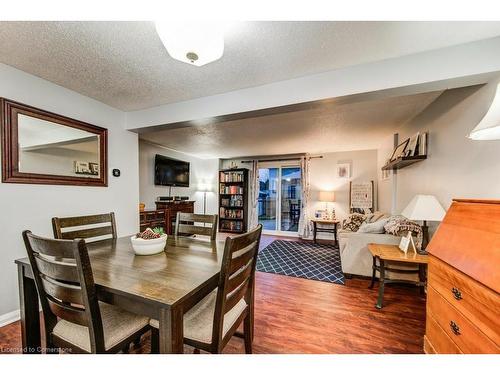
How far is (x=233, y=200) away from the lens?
5910mm

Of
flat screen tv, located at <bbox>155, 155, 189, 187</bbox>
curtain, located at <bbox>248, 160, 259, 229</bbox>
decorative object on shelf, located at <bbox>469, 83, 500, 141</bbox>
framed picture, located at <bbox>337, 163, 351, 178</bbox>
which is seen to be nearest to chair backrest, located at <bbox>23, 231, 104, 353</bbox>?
decorative object on shelf, located at <bbox>469, 83, 500, 141</bbox>

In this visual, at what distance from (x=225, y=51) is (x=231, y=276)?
5.12ft

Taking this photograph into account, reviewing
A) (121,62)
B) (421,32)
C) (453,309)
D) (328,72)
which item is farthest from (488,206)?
(121,62)

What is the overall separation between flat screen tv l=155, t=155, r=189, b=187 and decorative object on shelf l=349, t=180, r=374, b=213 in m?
4.23

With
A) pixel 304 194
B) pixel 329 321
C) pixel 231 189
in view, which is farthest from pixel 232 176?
pixel 329 321

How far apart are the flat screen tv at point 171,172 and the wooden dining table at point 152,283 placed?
125 inches

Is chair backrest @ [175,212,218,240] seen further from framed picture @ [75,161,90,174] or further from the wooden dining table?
framed picture @ [75,161,90,174]

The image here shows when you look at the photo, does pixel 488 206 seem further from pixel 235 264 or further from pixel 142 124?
pixel 142 124

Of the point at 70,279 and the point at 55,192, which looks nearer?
the point at 70,279

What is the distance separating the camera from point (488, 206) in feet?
3.48

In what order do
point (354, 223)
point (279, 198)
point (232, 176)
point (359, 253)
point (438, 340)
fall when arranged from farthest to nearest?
point (232, 176) < point (279, 198) < point (354, 223) < point (359, 253) < point (438, 340)

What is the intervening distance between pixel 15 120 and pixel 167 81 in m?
1.36

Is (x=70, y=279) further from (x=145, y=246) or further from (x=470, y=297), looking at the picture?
(x=470, y=297)

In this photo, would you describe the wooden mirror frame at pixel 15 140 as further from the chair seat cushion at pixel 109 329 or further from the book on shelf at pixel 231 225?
the book on shelf at pixel 231 225
